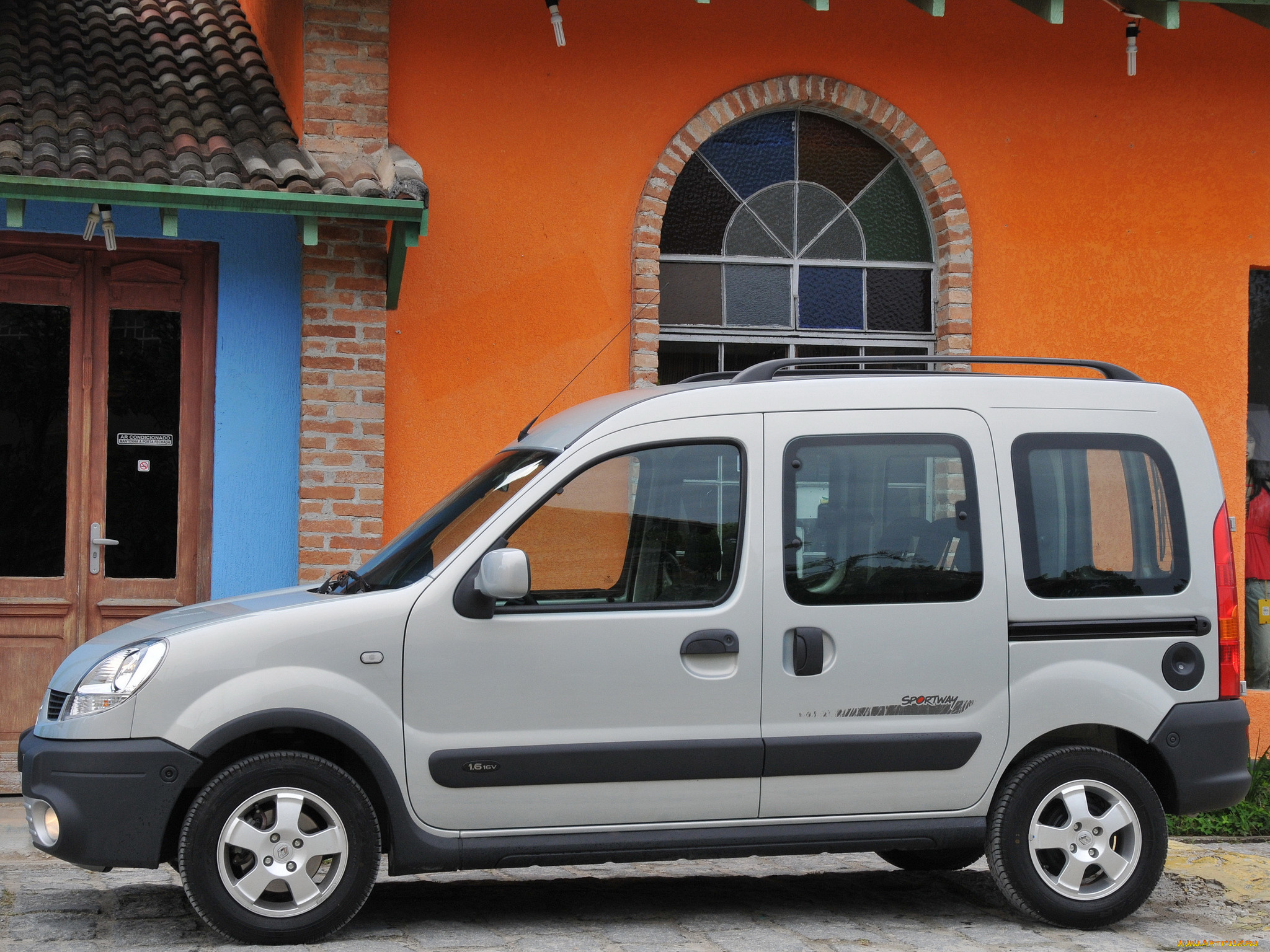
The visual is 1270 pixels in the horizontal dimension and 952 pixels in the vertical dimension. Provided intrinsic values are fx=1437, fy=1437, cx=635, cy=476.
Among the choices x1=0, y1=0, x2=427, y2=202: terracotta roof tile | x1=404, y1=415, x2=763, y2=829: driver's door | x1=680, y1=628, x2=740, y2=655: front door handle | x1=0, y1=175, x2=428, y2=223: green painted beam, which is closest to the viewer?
x1=404, y1=415, x2=763, y2=829: driver's door

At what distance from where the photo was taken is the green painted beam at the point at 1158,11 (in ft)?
26.4

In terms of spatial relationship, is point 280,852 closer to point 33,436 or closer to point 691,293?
point 33,436

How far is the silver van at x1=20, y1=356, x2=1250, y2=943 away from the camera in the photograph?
4695 millimetres

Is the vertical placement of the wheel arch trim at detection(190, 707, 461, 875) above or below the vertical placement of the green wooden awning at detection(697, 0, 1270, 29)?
below

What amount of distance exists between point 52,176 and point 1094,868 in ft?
18.4

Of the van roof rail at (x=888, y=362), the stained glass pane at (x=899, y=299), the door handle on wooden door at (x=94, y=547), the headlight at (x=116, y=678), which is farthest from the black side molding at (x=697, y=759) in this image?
the stained glass pane at (x=899, y=299)

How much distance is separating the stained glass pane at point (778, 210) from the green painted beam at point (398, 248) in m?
2.19

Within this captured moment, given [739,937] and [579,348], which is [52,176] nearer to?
[579,348]

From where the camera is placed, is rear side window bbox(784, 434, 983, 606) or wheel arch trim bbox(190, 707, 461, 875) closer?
wheel arch trim bbox(190, 707, 461, 875)

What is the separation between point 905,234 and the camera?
880cm

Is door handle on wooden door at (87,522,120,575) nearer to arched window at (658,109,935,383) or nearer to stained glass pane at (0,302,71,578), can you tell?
stained glass pane at (0,302,71,578)

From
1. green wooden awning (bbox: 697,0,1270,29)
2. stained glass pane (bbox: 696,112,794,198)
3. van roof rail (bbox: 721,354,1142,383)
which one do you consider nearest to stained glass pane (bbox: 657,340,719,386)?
stained glass pane (bbox: 696,112,794,198)

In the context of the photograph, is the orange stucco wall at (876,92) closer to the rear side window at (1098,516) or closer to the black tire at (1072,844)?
the rear side window at (1098,516)

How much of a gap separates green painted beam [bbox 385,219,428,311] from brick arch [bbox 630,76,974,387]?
1.39m
